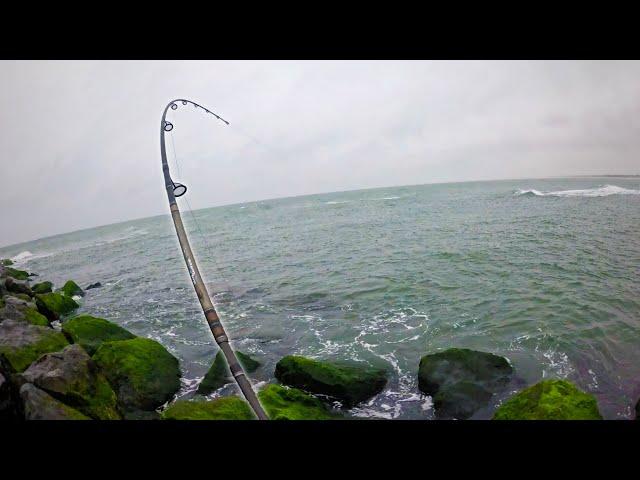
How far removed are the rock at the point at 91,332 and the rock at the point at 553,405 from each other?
799 cm

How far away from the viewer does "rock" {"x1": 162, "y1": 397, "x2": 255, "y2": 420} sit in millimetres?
5089

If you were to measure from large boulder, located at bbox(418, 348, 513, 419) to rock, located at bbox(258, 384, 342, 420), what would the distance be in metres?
1.77

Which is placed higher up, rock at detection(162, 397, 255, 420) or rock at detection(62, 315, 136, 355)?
rock at detection(62, 315, 136, 355)

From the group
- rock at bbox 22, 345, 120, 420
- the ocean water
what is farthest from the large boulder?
rock at bbox 22, 345, 120, 420

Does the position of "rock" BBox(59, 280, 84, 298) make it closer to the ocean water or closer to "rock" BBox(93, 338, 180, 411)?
the ocean water

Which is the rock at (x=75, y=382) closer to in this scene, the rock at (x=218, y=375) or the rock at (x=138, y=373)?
the rock at (x=138, y=373)

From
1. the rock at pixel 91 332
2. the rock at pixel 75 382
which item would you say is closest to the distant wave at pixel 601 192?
the rock at pixel 91 332

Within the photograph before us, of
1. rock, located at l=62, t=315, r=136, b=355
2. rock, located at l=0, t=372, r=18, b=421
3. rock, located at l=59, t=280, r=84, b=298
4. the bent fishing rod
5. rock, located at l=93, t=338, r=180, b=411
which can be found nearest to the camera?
the bent fishing rod

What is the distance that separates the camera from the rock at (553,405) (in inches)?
167

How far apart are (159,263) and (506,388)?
22574mm

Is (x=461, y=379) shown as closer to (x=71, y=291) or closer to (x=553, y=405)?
(x=553, y=405)
